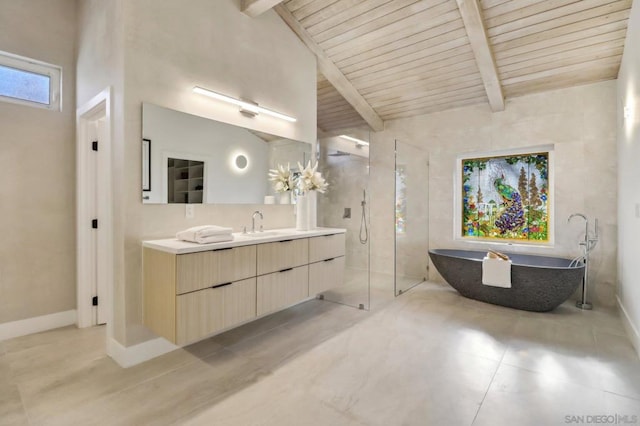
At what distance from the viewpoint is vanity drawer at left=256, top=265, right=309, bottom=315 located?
2.68 metres

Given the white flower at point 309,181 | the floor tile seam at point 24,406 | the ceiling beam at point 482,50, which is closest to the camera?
the floor tile seam at point 24,406

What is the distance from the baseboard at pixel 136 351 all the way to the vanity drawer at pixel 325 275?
53.7 inches

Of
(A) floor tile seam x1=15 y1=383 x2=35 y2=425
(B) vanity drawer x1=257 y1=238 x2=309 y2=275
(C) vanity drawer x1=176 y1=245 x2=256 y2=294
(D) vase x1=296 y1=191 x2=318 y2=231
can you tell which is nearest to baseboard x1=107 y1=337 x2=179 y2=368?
(A) floor tile seam x1=15 y1=383 x2=35 y2=425

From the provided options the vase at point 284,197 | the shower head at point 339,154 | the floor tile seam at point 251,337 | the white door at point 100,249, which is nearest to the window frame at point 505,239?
the shower head at point 339,154

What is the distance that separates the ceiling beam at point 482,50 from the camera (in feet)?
9.61

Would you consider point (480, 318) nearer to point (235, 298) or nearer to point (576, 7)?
point (235, 298)

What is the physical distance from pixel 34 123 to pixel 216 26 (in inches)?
74.0

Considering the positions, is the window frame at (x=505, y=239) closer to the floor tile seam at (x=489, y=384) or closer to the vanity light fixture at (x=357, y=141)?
the vanity light fixture at (x=357, y=141)

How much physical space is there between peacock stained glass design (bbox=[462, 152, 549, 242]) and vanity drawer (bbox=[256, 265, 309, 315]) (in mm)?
2858

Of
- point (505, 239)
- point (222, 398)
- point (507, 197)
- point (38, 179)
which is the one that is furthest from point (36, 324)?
point (507, 197)

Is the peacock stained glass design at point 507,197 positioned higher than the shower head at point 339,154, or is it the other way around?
the shower head at point 339,154

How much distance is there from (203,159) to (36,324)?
218 centimetres

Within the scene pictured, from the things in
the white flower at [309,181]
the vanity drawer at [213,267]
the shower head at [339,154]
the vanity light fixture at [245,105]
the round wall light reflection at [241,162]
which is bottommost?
the vanity drawer at [213,267]

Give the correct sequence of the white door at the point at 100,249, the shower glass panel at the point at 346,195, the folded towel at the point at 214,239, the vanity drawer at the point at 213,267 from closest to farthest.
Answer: the vanity drawer at the point at 213,267 → the folded towel at the point at 214,239 → the white door at the point at 100,249 → the shower glass panel at the point at 346,195
